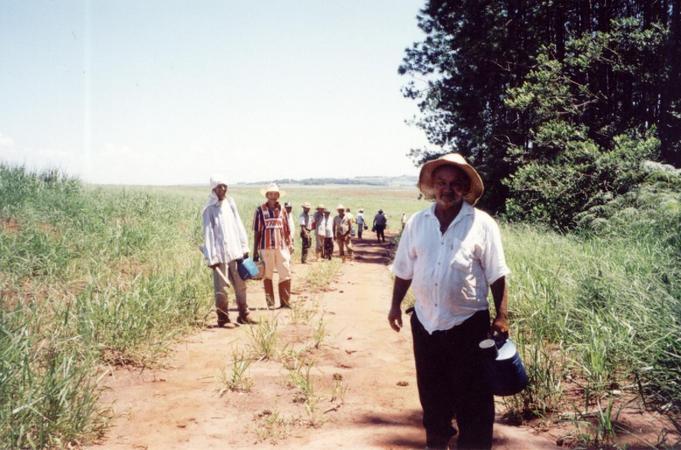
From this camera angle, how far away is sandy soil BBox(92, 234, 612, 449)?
3.39 metres

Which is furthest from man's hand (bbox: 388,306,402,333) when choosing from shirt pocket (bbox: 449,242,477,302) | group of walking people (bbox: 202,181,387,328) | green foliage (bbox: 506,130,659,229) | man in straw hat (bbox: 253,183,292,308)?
green foliage (bbox: 506,130,659,229)

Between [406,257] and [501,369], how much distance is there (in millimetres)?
856

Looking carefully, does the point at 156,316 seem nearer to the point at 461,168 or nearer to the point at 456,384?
the point at 456,384

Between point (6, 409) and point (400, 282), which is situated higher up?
point (400, 282)

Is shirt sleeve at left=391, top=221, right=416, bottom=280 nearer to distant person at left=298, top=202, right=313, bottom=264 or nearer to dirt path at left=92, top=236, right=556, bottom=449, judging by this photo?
dirt path at left=92, top=236, right=556, bottom=449

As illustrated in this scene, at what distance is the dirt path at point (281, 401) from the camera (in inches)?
134

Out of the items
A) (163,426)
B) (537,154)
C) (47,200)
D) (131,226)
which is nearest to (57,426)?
(163,426)

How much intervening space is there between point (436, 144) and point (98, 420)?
1763 cm

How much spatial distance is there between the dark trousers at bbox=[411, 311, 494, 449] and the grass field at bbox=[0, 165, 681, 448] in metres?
0.95

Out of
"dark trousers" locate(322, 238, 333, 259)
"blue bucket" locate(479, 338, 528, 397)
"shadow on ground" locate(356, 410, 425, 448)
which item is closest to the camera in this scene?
"blue bucket" locate(479, 338, 528, 397)

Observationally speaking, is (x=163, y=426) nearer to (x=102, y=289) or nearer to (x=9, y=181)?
(x=102, y=289)

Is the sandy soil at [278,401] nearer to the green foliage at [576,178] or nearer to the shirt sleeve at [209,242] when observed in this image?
the shirt sleeve at [209,242]

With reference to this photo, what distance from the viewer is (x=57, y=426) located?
121 inches

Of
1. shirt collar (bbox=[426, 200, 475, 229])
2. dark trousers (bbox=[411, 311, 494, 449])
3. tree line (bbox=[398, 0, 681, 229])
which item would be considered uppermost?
tree line (bbox=[398, 0, 681, 229])
